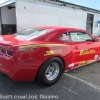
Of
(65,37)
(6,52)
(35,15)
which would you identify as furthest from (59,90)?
(35,15)

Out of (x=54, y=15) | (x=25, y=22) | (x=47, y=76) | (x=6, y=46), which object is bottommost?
(x=47, y=76)

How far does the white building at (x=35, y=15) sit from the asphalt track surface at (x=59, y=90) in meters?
4.11

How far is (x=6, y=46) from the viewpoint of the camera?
105 inches

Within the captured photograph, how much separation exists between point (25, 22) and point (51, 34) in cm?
400

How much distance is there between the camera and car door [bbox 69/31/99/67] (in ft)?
11.7

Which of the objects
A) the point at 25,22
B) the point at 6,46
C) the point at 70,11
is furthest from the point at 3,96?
the point at 70,11

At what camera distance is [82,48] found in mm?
3705

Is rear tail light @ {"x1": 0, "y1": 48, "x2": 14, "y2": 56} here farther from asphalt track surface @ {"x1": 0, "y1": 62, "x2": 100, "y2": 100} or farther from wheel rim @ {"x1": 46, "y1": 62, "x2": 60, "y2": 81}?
wheel rim @ {"x1": 46, "y1": 62, "x2": 60, "y2": 81}

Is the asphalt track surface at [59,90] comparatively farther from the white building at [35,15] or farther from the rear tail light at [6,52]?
the white building at [35,15]

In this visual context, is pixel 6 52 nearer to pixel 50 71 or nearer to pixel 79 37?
pixel 50 71

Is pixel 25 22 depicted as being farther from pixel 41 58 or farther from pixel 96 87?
pixel 96 87

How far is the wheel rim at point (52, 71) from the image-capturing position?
124 inches

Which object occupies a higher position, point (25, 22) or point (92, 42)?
point (25, 22)

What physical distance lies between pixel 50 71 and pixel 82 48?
119 centimetres
